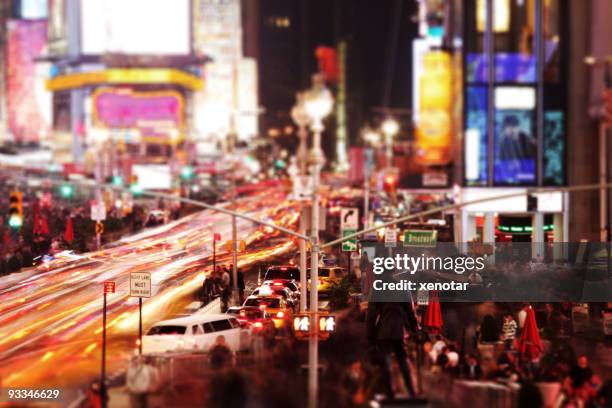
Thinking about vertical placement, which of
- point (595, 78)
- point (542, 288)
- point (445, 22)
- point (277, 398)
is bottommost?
point (277, 398)

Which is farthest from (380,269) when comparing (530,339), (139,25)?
(139,25)

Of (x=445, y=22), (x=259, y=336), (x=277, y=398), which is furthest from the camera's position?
(x=445, y=22)

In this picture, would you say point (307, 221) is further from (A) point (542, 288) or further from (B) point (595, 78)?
(B) point (595, 78)

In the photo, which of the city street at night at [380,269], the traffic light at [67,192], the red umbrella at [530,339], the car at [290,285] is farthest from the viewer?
the traffic light at [67,192]

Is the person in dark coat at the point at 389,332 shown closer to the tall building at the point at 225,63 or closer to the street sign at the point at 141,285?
the street sign at the point at 141,285

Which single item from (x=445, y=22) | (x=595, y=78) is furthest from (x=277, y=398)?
(x=445, y=22)

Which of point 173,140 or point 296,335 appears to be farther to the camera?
point 173,140

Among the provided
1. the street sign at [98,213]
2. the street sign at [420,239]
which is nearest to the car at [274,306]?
the street sign at [420,239]
